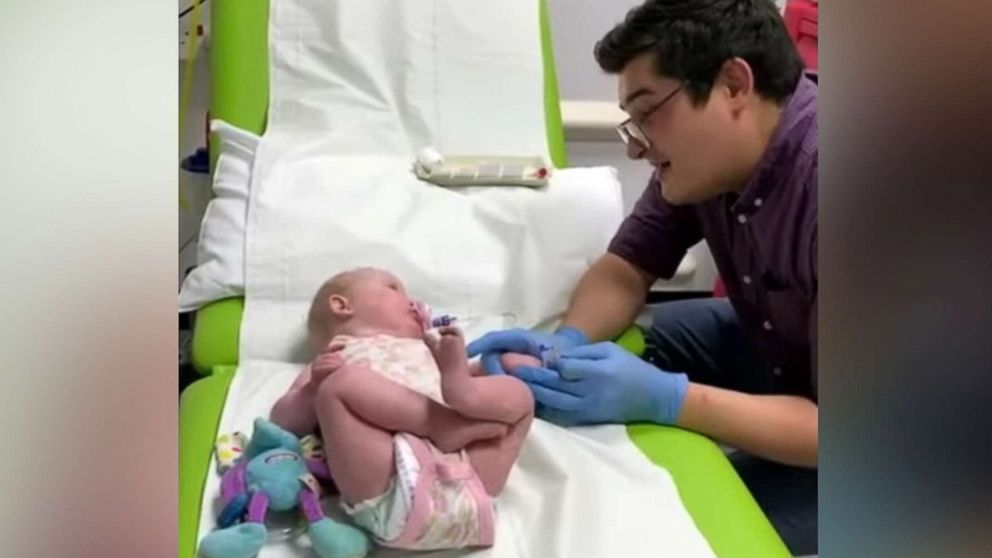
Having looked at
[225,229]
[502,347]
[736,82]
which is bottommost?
[502,347]

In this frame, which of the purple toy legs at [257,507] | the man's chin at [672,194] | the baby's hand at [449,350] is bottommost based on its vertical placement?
the purple toy legs at [257,507]

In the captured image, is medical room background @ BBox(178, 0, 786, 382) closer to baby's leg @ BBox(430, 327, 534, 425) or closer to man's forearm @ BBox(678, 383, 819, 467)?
man's forearm @ BBox(678, 383, 819, 467)

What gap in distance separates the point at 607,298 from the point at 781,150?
1.16 feet

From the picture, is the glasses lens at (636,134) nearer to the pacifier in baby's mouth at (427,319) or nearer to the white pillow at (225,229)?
the pacifier in baby's mouth at (427,319)

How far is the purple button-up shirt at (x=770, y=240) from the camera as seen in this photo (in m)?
1.40

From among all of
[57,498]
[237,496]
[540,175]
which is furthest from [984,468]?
[540,175]

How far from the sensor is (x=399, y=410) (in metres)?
1.13

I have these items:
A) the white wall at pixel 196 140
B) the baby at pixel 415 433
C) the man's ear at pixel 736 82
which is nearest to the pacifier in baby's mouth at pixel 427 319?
the baby at pixel 415 433

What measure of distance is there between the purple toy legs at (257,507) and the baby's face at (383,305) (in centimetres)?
32

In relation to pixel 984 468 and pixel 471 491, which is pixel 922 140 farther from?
pixel 471 491

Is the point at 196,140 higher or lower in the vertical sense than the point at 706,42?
lower

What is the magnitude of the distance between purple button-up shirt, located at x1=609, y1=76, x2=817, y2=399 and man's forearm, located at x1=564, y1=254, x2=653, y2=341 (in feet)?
0.09

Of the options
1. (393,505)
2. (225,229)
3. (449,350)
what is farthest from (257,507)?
(225,229)

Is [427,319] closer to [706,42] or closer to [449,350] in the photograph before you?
[449,350]
